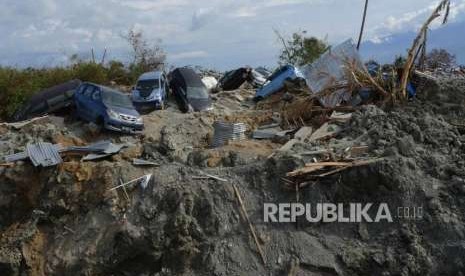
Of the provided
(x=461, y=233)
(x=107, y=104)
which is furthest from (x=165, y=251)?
(x=107, y=104)

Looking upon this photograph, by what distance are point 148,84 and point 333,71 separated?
18.8 ft

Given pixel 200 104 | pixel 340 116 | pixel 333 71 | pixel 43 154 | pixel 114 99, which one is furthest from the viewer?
pixel 200 104

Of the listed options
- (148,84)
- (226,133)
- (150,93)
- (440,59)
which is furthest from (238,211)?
(440,59)

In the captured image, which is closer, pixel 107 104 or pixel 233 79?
pixel 107 104

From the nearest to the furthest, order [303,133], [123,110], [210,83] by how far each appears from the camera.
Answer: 1. [303,133]
2. [123,110]
3. [210,83]

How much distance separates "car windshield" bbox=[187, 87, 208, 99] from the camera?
1836cm

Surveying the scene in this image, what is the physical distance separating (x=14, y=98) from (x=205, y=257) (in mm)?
12411

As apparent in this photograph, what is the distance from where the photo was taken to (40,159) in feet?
40.1

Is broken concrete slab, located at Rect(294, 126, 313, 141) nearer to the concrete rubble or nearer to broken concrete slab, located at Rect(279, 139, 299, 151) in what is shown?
the concrete rubble

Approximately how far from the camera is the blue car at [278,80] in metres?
18.9

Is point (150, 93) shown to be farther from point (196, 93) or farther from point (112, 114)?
point (112, 114)

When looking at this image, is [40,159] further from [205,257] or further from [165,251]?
[205,257]

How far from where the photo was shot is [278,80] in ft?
62.6

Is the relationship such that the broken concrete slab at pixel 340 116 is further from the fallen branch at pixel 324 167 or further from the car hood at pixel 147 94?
the car hood at pixel 147 94
